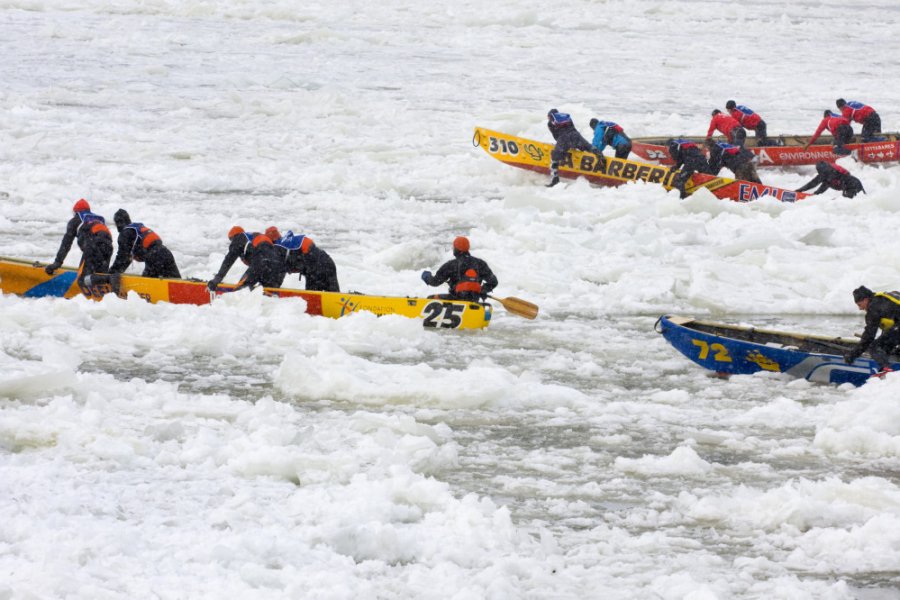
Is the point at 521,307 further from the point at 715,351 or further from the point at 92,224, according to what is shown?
the point at 92,224

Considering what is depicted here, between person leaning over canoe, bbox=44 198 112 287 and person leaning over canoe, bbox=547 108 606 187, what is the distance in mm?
9157

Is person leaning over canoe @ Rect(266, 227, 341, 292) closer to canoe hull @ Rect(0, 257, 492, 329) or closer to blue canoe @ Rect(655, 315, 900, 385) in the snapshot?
canoe hull @ Rect(0, 257, 492, 329)

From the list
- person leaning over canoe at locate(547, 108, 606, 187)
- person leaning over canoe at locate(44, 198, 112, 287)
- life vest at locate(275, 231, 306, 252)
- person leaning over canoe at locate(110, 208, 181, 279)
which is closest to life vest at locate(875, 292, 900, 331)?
life vest at locate(275, 231, 306, 252)

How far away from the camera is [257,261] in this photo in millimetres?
12883

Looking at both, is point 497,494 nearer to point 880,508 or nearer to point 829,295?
point 880,508

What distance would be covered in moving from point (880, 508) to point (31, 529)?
220 inches

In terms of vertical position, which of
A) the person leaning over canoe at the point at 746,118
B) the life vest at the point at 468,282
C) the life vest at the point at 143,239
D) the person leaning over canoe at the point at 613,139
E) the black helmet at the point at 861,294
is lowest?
the life vest at the point at 468,282

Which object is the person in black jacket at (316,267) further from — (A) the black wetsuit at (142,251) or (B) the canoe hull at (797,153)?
(B) the canoe hull at (797,153)

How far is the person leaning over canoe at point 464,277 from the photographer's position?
1290 cm

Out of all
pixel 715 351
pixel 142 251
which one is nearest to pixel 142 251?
pixel 142 251

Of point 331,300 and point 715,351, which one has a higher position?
point 331,300

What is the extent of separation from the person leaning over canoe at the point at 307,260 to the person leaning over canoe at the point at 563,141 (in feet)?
25.9

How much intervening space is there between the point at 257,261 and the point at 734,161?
10.1 meters

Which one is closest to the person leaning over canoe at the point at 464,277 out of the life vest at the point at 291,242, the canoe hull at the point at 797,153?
the life vest at the point at 291,242
